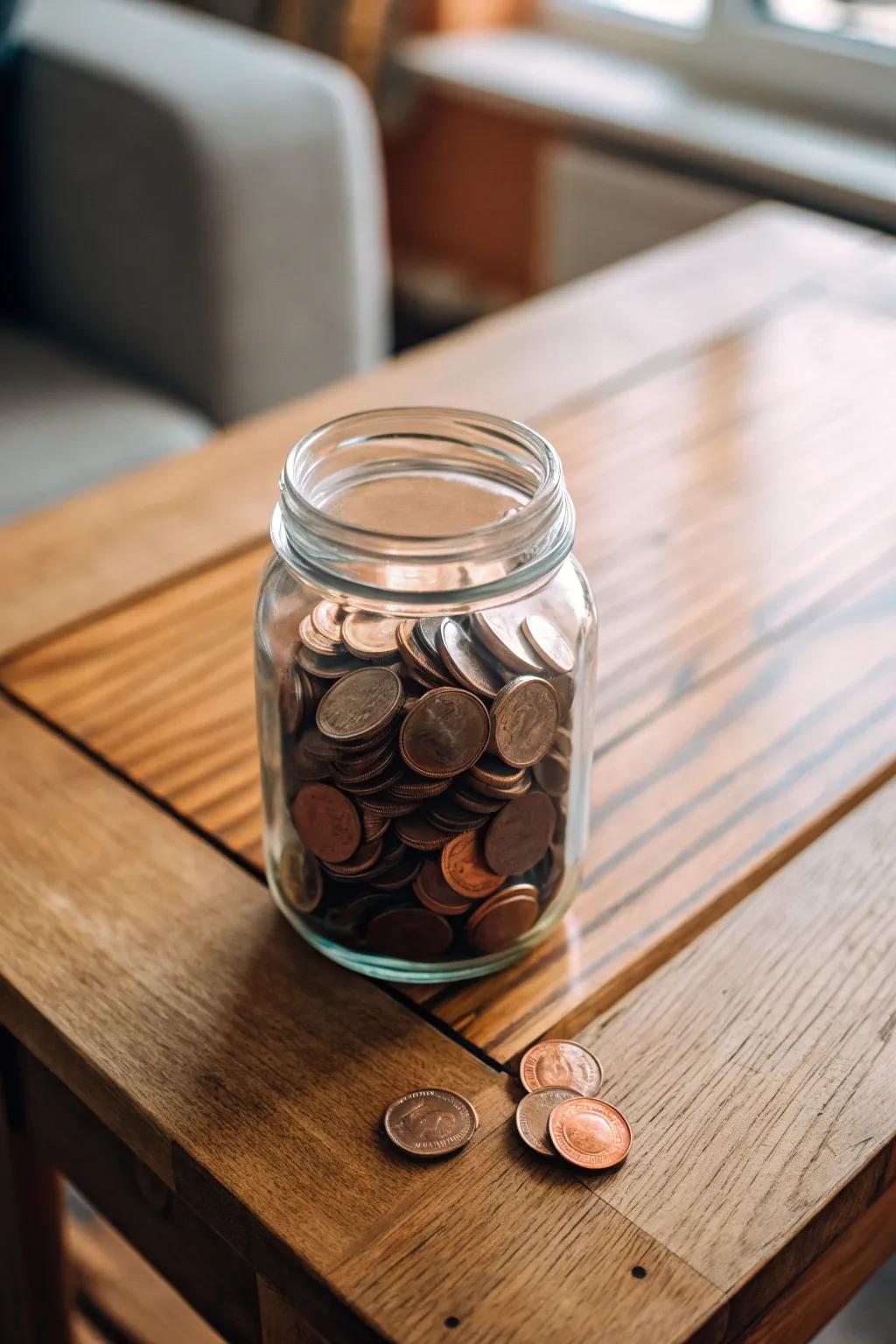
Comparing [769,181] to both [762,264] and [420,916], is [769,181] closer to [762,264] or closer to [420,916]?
[762,264]

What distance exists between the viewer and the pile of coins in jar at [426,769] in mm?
533

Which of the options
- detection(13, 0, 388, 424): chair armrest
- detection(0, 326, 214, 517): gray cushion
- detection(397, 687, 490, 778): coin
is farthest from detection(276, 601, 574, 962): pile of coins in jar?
detection(13, 0, 388, 424): chair armrest

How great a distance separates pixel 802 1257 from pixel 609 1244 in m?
0.07

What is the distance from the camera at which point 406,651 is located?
0.53 m

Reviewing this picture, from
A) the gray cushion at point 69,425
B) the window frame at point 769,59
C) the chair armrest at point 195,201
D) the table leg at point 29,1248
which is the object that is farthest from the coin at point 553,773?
the window frame at point 769,59

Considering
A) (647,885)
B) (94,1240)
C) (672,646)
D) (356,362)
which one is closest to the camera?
(647,885)

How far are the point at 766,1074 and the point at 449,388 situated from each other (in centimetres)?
63

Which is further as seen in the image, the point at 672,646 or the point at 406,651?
the point at 672,646

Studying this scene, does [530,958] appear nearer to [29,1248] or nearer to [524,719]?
[524,719]

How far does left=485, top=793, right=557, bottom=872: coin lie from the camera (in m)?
0.56

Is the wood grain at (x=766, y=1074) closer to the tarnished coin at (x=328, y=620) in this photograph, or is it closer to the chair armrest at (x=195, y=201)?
the tarnished coin at (x=328, y=620)

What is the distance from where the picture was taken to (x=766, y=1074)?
1.83 ft

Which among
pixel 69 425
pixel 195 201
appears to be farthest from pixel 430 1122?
pixel 195 201

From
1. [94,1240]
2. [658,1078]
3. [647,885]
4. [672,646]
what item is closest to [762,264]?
[672,646]
